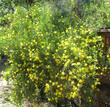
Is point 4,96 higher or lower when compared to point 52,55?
lower

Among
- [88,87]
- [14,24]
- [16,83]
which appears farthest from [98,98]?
[14,24]

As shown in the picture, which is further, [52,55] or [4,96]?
[4,96]

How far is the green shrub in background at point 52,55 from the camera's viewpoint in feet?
21.1

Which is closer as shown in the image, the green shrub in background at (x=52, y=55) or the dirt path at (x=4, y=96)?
the green shrub in background at (x=52, y=55)

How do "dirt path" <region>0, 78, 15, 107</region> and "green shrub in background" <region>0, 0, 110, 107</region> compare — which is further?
"dirt path" <region>0, 78, 15, 107</region>

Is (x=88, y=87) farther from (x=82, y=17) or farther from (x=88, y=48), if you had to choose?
(x=82, y=17)

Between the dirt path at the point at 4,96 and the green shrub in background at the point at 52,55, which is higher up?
the green shrub in background at the point at 52,55

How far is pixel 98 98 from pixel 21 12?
2276 mm

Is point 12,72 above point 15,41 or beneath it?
beneath

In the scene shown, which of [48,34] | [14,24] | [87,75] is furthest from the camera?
[14,24]

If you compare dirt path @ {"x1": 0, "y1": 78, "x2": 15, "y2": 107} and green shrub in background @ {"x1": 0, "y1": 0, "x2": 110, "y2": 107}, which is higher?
green shrub in background @ {"x1": 0, "y1": 0, "x2": 110, "y2": 107}

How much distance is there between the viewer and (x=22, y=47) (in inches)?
281

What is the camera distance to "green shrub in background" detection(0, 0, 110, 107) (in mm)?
6418

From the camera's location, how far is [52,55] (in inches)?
266
